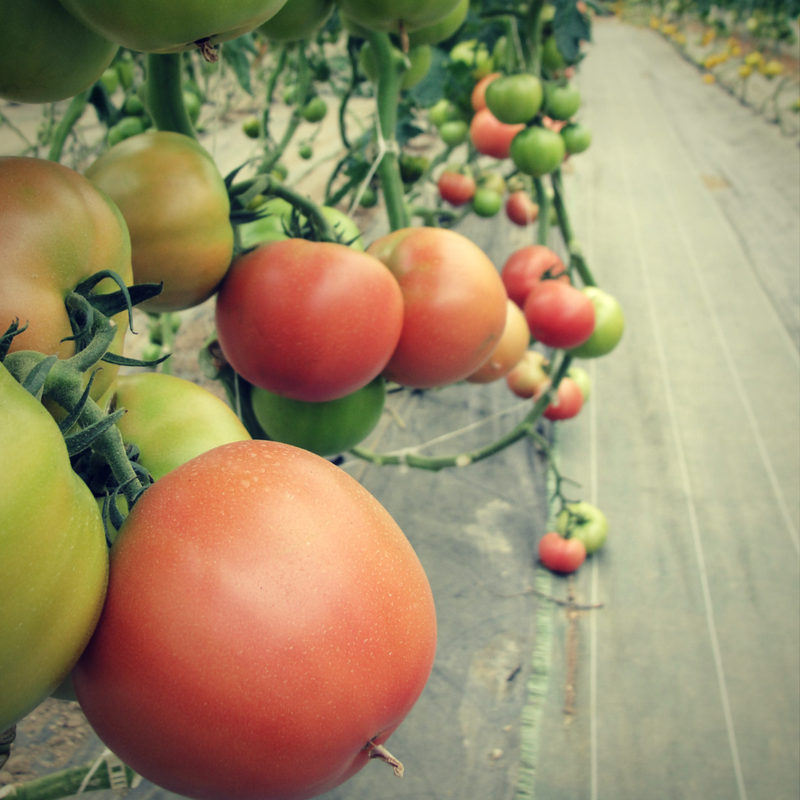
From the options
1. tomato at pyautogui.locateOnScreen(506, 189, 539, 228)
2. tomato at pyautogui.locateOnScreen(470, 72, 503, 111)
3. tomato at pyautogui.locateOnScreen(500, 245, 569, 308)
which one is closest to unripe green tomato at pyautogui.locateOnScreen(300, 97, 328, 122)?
tomato at pyautogui.locateOnScreen(470, 72, 503, 111)

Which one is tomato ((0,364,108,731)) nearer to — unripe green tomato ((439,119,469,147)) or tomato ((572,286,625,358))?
tomato ((572,286,625,358))

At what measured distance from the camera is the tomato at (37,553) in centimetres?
20

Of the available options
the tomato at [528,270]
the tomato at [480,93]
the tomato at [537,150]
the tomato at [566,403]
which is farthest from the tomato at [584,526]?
the tomato at [480,93]

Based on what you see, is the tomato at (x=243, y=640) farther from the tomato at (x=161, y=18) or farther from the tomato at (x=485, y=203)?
the tomato at (x=485, y=203)

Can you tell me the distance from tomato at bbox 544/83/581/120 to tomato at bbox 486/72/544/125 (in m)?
0.05

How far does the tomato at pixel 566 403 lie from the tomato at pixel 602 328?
281mm

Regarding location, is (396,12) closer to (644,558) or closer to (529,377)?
(529,377)

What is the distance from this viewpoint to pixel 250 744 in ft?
0.82

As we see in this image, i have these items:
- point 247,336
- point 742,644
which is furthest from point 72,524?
point 742,644

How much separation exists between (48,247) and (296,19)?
1.25 feet

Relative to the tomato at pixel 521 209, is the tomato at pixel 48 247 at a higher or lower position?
higher

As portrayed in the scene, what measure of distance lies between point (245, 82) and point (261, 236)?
0.56 m

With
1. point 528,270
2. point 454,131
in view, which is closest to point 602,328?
point 528,270

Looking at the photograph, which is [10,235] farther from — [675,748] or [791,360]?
[791,360]
